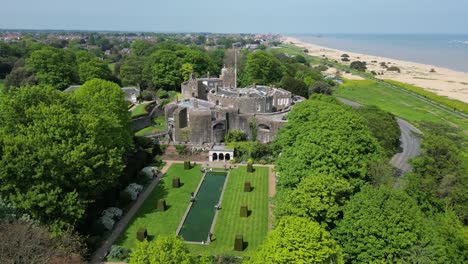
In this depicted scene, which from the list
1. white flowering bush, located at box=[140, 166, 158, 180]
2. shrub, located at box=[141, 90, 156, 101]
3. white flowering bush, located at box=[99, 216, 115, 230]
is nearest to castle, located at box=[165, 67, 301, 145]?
white flowering bush, located at box=[140, 166, 158, 180]

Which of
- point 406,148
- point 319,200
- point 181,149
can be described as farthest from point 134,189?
point 406,148

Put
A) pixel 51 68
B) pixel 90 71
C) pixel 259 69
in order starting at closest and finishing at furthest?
1. pixel 51 68
2. pixel 90 71
3. pixel 259 69

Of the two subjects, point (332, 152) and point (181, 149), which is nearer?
point (332, 152)

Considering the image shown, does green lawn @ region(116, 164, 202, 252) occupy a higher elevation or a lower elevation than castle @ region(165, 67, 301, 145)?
lower

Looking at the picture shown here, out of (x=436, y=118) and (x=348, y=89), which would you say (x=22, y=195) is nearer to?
(x=436, y=118)

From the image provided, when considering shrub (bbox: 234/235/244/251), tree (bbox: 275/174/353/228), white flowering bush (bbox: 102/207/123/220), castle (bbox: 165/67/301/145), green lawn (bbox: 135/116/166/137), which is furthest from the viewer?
green lawn (bbox: 135/116/166/137)

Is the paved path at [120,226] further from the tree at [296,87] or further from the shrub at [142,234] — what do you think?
the tree at [296,87]

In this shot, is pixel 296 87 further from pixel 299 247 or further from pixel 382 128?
pixel 299 247

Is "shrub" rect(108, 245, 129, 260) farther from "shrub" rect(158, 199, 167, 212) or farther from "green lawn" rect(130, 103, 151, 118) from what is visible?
"green lawn" rect(130, 103, 151, 118)
